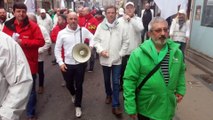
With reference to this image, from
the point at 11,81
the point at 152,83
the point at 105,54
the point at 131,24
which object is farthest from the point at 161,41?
the point at 131,24

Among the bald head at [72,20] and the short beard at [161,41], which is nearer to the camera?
the short beard at [161,41]

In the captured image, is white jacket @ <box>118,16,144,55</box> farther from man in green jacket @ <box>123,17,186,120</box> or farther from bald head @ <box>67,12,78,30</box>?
man in green jacket @ <box>123,17,186,120</box>

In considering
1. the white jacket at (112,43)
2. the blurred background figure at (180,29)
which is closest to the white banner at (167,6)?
the white jacket at (112,43)

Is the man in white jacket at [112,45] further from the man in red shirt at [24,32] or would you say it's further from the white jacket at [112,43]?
the man in red shirt at [24,32]

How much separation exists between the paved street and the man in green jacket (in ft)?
6.94

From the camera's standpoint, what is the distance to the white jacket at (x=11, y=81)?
197 cm

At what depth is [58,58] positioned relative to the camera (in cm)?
502

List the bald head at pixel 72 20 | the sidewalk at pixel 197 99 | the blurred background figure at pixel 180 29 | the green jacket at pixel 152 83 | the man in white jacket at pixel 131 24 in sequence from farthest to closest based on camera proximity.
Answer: the blurred background figure at pixel 180 29, the man in white jacket at pixel 131 24, the sidewalk at pixel 197 99, the bald head at pixel 72 20, the green jacket at pixel 152 83

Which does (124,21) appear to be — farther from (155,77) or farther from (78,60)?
(155,77)

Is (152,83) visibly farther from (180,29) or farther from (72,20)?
(180,29)

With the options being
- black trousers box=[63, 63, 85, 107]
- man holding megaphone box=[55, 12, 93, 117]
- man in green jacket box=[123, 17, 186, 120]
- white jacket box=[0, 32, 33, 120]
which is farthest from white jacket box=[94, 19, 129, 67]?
white jacket box=[0, 32, 33, 120]

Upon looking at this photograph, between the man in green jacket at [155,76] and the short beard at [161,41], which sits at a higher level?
the short beard at [161,41]

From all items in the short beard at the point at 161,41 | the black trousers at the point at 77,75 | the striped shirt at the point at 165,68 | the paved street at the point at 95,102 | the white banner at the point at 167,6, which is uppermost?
the white banner at the point at 167,6

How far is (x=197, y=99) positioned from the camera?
6102mm
